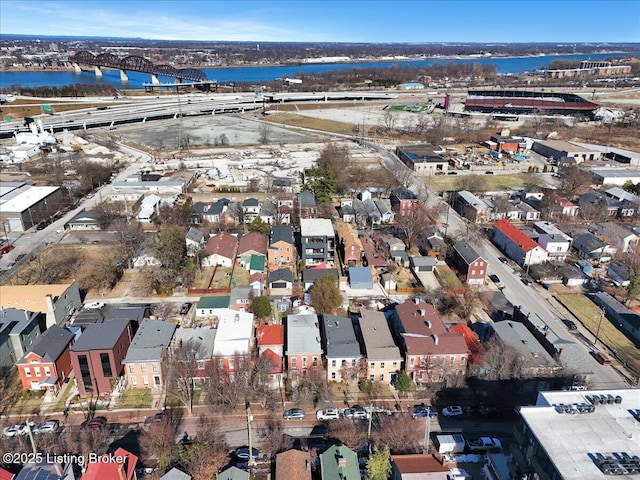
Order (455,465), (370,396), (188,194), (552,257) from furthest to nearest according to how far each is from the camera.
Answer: (188,194) < (552,257) < (370,396) < (455,465)

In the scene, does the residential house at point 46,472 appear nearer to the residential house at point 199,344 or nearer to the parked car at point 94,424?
the parked car at point 94,424

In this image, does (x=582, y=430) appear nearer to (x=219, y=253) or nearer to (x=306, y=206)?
(x=219, y=253)

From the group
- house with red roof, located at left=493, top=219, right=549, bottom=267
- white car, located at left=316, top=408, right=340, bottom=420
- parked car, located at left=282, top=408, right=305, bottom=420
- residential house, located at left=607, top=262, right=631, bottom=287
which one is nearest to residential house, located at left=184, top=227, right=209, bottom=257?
parked car, located at left=282, top=408, right=305, bottom=420

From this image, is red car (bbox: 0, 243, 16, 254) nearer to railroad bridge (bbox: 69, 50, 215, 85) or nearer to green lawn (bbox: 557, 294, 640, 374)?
green lawn (bbox: 557, 294, 640, 374)

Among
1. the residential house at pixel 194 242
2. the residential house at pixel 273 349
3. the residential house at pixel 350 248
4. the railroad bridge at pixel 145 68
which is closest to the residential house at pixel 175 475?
the residential house at pixel 273 349

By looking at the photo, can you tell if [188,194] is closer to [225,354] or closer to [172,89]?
[225,354]

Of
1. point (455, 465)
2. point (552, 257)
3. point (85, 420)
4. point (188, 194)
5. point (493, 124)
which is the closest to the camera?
point (455, 465)

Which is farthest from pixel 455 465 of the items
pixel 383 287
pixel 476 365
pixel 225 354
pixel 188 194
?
pixel 188 194
